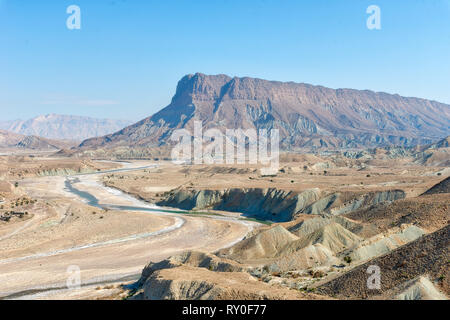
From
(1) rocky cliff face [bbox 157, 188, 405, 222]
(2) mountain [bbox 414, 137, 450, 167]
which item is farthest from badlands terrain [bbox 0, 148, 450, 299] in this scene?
→ (2) mountain [bbox 414, 137, 450, 167]

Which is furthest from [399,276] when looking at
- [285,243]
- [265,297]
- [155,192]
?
[155,192]

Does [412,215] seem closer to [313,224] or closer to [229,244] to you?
[313,224]

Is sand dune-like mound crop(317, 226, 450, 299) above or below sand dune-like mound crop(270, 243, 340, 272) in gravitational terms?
above

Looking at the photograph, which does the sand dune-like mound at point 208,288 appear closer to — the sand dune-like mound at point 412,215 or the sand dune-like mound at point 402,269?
the sand dune-like mound at point 402,269

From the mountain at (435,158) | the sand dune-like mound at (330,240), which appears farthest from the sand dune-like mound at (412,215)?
the mountain at (435,158)

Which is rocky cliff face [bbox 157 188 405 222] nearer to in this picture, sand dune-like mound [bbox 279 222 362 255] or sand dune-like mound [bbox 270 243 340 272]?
sand dune-like mound [bbox 279 222 362 255]
